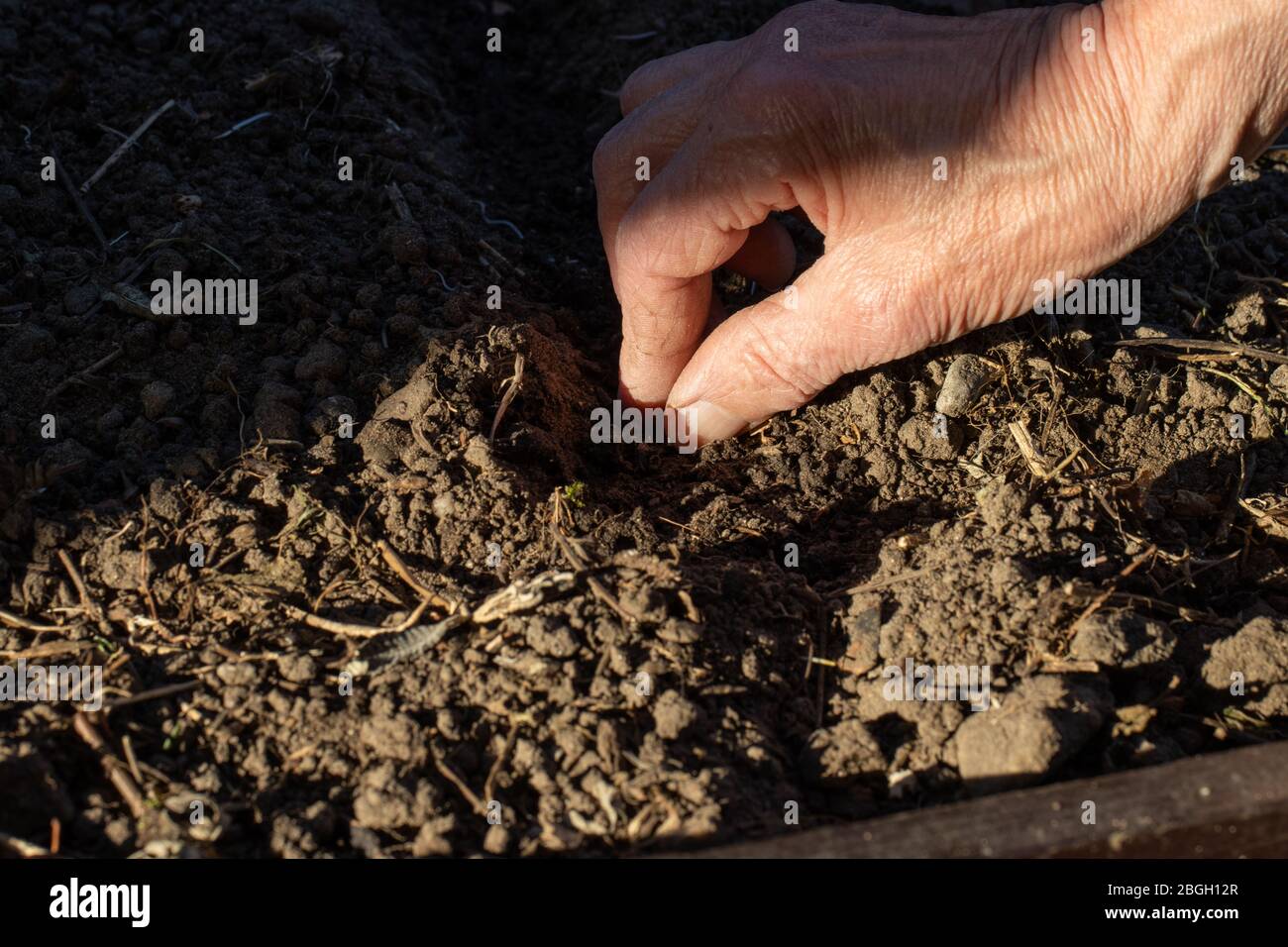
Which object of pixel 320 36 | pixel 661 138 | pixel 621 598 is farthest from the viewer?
pixel 320 36

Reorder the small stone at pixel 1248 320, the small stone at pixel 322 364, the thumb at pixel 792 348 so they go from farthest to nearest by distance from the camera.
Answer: the small stone at pixel 1248 320
the small stone at pixel 322 364
the thumb at pixel 792 348

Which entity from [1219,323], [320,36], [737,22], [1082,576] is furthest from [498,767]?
[737,22]

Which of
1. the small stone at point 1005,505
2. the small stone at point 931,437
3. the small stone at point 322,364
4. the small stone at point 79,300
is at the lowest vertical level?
the small stone at point 1005,505

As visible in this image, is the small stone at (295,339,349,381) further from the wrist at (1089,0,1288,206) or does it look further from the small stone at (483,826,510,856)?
the wrist at (1089,0,1288,206)

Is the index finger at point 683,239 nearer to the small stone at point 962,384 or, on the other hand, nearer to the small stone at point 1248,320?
the small stone at point 962,384

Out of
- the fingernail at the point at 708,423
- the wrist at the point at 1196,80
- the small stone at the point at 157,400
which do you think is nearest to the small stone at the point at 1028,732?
the fingernail at the point at 708,423

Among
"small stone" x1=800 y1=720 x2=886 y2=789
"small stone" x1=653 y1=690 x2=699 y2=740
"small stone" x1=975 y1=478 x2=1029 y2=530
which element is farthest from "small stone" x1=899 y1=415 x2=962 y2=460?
"small stone" x1=653 y1=690 x2=699 y2=740

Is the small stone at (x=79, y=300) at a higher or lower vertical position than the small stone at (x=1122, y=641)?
higher

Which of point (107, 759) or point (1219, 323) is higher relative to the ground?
point (1219, 323)

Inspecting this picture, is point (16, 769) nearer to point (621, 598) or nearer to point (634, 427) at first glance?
point (621, 598)
